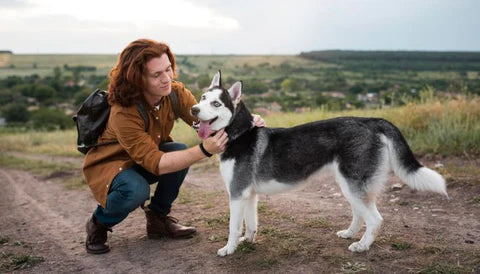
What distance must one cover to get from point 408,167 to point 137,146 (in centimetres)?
257

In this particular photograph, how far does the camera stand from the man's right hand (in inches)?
156

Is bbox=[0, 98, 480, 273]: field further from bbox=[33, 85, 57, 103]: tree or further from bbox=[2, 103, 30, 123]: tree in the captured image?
bbox=[33, 85, 57, 103]: tree

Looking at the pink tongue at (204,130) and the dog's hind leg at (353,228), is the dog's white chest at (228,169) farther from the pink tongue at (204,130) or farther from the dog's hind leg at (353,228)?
the dog's hind leg at (353,228)

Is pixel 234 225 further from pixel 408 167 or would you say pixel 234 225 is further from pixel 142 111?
pixel 408 167

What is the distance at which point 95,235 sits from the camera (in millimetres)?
4723

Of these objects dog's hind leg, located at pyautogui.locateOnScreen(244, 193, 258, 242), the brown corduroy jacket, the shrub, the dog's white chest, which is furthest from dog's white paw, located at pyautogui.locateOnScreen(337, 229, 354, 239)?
the shrub

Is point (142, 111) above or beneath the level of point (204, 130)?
above

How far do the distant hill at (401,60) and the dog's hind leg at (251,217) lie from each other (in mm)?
21276

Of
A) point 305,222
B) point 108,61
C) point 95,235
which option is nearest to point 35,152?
point 95,235

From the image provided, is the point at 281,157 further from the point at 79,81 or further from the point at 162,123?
the point at 79,81

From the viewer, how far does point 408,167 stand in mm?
3785

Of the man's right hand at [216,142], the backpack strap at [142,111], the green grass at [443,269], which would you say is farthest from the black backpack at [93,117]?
the green grass at [443,269]

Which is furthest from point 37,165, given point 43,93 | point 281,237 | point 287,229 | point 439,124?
point 43,93

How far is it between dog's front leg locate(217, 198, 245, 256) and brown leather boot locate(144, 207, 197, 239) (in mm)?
698
